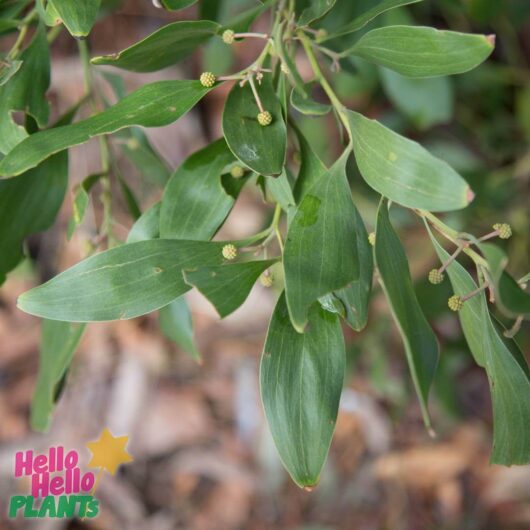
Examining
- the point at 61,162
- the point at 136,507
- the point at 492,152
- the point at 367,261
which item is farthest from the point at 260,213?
A: the point at 367,261

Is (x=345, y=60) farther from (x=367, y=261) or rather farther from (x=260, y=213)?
(x=260, y=213)

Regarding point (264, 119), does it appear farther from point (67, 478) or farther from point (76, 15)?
point (67, 478)

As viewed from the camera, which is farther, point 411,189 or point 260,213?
point 260,213

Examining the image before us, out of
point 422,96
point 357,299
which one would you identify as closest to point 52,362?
point 357,299

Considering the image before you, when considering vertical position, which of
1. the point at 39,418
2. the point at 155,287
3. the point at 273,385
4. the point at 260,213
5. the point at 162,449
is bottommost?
the point at 162,449

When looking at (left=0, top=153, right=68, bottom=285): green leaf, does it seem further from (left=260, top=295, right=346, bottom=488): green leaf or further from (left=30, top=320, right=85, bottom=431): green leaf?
(left=260, top=295, right=346, bottom=488): green leaf

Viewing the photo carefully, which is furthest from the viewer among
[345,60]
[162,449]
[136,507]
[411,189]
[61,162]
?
[162,449]
